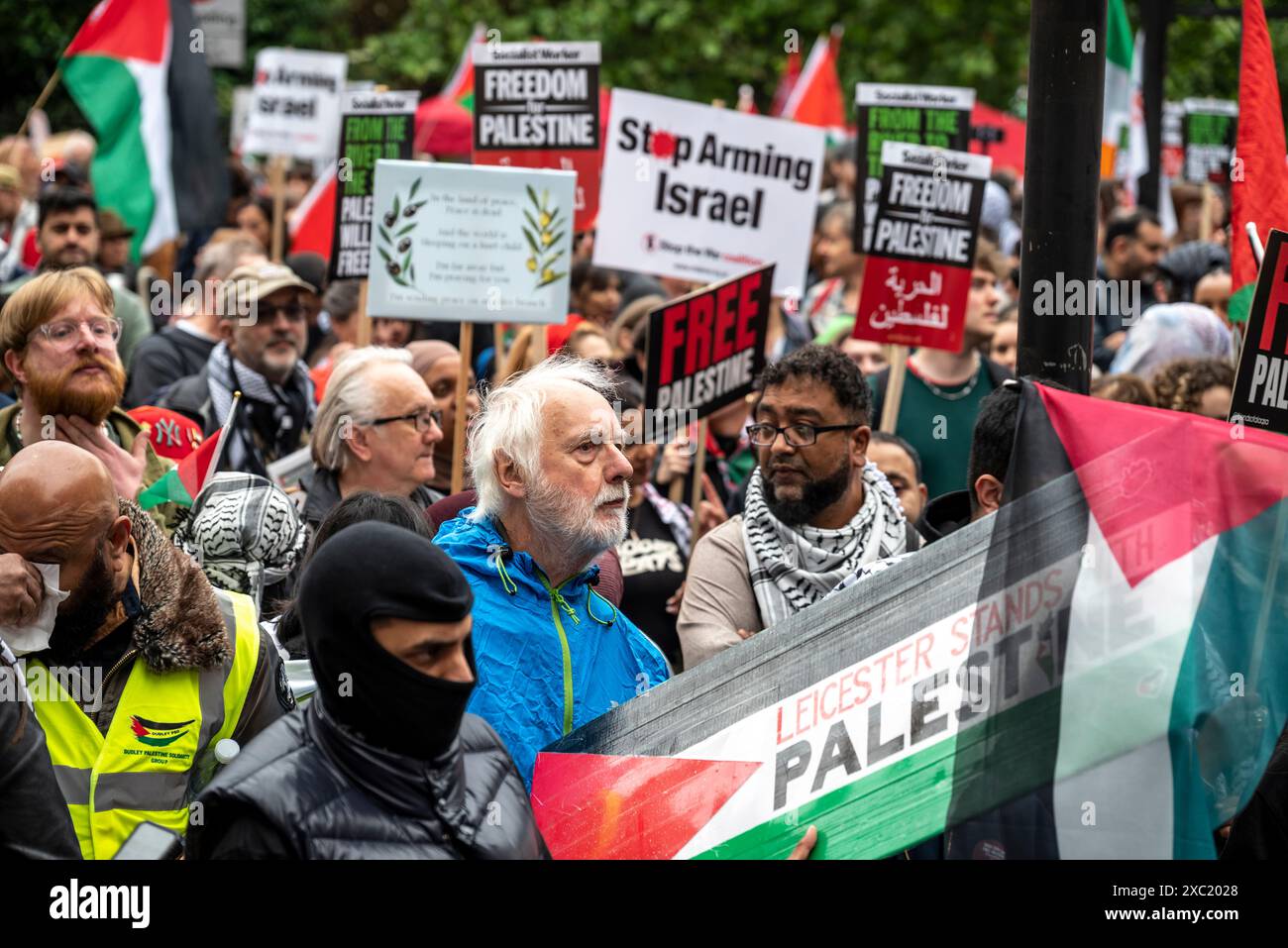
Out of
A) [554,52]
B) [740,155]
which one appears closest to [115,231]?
[554,52]

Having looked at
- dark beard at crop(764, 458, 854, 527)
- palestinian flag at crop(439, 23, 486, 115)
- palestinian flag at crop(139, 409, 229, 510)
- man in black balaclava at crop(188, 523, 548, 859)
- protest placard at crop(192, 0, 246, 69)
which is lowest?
palestinian flag at crop(139, 409, 229, 510)

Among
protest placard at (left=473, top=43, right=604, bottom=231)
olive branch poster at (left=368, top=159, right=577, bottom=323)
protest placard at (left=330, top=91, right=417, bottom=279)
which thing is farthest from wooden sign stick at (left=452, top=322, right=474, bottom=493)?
protest placard at (left=473, top=43, right=604, bottom=231)

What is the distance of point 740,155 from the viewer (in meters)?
8.12

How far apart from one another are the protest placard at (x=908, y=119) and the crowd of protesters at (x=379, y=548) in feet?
3.35

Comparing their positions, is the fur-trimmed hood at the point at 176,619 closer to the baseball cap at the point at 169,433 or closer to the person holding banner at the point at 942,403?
the baseball cap at the point at 169,433

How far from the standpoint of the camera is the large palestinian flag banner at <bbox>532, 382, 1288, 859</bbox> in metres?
2.67

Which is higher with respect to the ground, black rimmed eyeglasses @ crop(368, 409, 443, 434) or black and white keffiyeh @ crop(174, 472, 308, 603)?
black rimmed eyeglasses @ crop(368, 409, 443, 434)

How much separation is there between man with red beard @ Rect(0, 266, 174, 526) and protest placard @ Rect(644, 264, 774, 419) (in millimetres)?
1706

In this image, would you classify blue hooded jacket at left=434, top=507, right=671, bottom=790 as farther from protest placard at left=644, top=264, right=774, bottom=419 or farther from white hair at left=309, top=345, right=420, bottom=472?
protest placard at left=644, top=264, right=774, bottom=419

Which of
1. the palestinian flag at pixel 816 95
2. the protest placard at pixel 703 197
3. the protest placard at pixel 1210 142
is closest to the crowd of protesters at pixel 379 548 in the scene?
the protest placard at pixel 703 197

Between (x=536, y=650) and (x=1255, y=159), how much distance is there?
3.20 meters

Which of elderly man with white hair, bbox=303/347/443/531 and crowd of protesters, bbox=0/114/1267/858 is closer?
crowd of protesters, bbox=0/114/1267/858
